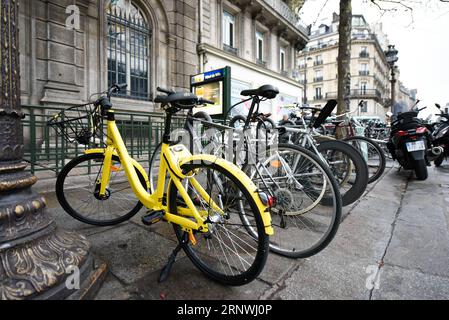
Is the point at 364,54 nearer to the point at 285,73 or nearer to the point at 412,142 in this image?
the point at 285,73

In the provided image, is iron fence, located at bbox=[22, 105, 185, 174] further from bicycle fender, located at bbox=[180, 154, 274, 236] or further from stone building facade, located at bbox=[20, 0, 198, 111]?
bicycle fender, located at bbox=[180, 154, 274, 236]

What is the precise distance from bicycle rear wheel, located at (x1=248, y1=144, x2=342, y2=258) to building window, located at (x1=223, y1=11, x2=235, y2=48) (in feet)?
39.2

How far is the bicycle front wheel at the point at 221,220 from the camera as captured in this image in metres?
1.52

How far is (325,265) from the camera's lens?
1.87 m

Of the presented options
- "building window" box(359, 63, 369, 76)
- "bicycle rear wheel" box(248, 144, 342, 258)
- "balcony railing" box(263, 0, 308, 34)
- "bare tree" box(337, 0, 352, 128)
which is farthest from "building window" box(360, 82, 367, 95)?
"bicycle rear wheel" box(248, 144, 342, 258)

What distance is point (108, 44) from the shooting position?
7.27 m

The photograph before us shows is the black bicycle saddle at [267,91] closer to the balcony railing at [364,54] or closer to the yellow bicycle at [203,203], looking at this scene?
the yellow bicycle at [203,203]

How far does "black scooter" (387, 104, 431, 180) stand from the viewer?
4.82m

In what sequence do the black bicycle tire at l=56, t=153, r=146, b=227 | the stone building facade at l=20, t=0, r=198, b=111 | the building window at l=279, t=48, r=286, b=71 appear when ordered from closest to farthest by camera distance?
the black bicycle tire at l=56, t=153, r=146, b=227
the stone building facade at l=20, t=0, r=198, b=111
the building window at l=279, t=48, r=286, b=71

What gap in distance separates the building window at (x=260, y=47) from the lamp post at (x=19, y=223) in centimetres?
1489

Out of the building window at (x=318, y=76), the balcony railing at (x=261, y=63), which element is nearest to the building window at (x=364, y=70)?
the building window at (x=318, y=76)

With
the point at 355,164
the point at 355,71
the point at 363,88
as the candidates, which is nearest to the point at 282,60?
the point at 355,164

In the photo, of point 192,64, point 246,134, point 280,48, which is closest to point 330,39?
point 280,48

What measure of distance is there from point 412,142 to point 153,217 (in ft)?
17.0
